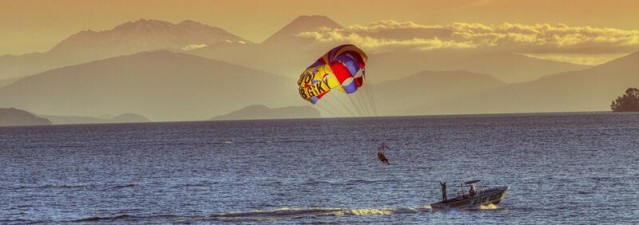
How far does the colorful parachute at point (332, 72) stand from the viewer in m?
93.6

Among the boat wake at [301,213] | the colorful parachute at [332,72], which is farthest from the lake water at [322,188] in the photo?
the colorful parachute at [332,72]

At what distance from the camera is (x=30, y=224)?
9275cm

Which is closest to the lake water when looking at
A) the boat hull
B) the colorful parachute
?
the boat hull

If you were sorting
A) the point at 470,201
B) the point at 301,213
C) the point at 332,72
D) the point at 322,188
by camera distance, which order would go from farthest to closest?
the point at 322,188
the point at 470,201
the point at 301,213
the point at 332,72

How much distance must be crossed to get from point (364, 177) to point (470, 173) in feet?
43.7

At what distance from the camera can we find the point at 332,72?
308ft

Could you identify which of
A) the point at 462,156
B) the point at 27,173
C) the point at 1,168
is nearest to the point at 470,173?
the point at 462,156

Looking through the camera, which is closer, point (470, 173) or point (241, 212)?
point (241, 212)

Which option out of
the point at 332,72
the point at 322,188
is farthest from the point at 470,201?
the point at 322,188

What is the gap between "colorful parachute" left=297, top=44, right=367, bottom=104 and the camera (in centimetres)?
9362

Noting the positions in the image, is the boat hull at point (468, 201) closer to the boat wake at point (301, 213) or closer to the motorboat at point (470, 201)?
the motorboat at point (470, 201)

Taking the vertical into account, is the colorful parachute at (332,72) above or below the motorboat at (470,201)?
above

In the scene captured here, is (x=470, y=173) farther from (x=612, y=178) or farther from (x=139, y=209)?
(x=139, y=209)

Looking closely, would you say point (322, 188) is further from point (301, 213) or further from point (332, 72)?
point (332, 72)
